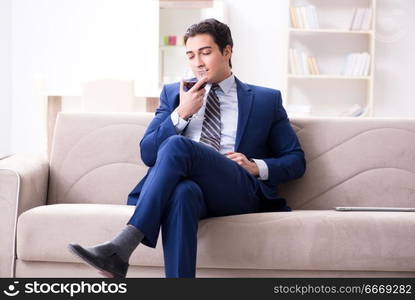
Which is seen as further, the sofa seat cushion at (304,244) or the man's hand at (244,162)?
the man's hand at (244,162)

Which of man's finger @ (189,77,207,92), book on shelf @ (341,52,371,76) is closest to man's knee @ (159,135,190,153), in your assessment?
man's finger @ (189,77,207,92)

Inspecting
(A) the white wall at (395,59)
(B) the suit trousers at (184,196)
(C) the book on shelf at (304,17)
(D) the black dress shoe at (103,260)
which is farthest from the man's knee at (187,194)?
(A) the white wall at (395,59)

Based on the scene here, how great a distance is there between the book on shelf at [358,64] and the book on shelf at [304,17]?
0.45 meters

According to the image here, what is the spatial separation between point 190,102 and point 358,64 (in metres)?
4.03

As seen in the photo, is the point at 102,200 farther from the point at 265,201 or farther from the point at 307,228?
the point at 307,228

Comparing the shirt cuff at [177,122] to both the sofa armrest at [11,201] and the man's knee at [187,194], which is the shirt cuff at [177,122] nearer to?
the man's knee at [187,194]

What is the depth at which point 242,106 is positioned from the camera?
2.50 meters

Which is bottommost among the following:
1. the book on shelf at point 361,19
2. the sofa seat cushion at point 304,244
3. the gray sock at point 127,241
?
the sofa seat cushion at point 304,244

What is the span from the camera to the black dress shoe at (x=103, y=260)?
5.87 feet

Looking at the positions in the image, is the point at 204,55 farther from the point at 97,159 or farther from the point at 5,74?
the point at 5,74

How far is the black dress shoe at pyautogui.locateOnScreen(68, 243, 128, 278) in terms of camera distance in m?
1.79

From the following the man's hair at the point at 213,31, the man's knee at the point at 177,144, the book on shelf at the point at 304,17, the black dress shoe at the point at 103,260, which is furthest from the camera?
the book on shelf at the point at 304,17

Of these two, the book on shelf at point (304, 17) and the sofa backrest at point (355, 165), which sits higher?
the book on shelf at point (304, 17)

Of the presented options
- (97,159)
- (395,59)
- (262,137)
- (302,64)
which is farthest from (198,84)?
(395,59)
